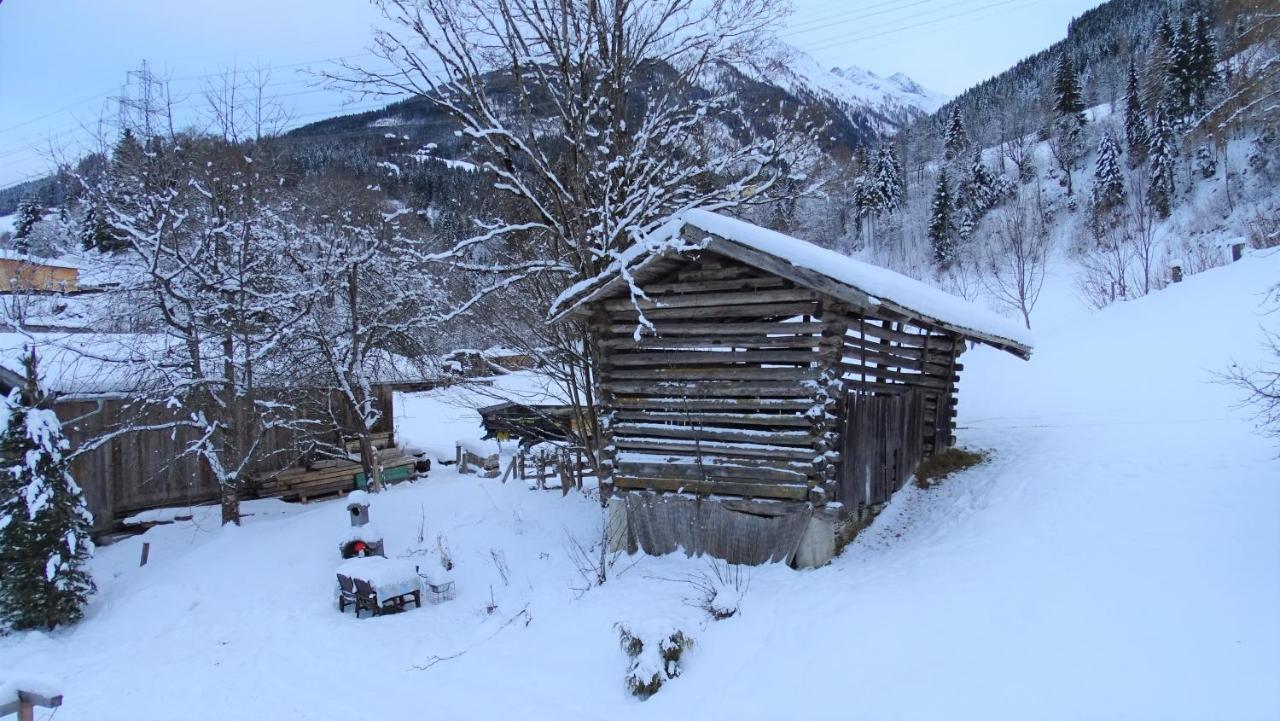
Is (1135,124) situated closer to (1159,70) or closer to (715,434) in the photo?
(1159,70)

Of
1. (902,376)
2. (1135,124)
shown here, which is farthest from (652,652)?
(1135,124)

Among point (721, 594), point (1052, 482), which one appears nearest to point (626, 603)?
point (721, 594)

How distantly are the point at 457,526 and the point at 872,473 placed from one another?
24.6ft

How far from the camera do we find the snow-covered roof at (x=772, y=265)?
25.3 ft

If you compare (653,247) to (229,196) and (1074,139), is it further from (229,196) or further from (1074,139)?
(1074,139)

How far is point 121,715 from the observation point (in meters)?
7.42

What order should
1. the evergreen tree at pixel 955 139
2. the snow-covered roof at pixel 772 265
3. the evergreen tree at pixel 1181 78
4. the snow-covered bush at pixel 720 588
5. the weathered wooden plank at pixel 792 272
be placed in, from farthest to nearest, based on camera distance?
the evergreen tree at pixel 955 139, the evergreen tree at pixel 1181 78, the snow-covered roof at pixel 772 265, the weathered wooden plank at pixel 792 272, the snow-covered bush at pixel 720 588

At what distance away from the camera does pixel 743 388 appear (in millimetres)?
8875

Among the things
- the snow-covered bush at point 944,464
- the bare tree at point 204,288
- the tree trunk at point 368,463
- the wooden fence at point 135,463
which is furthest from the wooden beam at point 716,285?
the tree trunk at point 368,463

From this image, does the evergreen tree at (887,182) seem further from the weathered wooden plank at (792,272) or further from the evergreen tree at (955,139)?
the weathered wooden plank at (792,272)

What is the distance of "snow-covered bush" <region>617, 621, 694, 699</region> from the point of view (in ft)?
20.6

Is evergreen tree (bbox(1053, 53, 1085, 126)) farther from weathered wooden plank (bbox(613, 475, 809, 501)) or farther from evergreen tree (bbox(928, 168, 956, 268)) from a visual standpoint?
weathered wooden plank (bbox(613, 475, 809, 501))

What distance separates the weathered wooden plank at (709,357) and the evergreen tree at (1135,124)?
57.9 m

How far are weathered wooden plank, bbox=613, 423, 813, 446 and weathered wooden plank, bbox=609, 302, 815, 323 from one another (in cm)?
153
